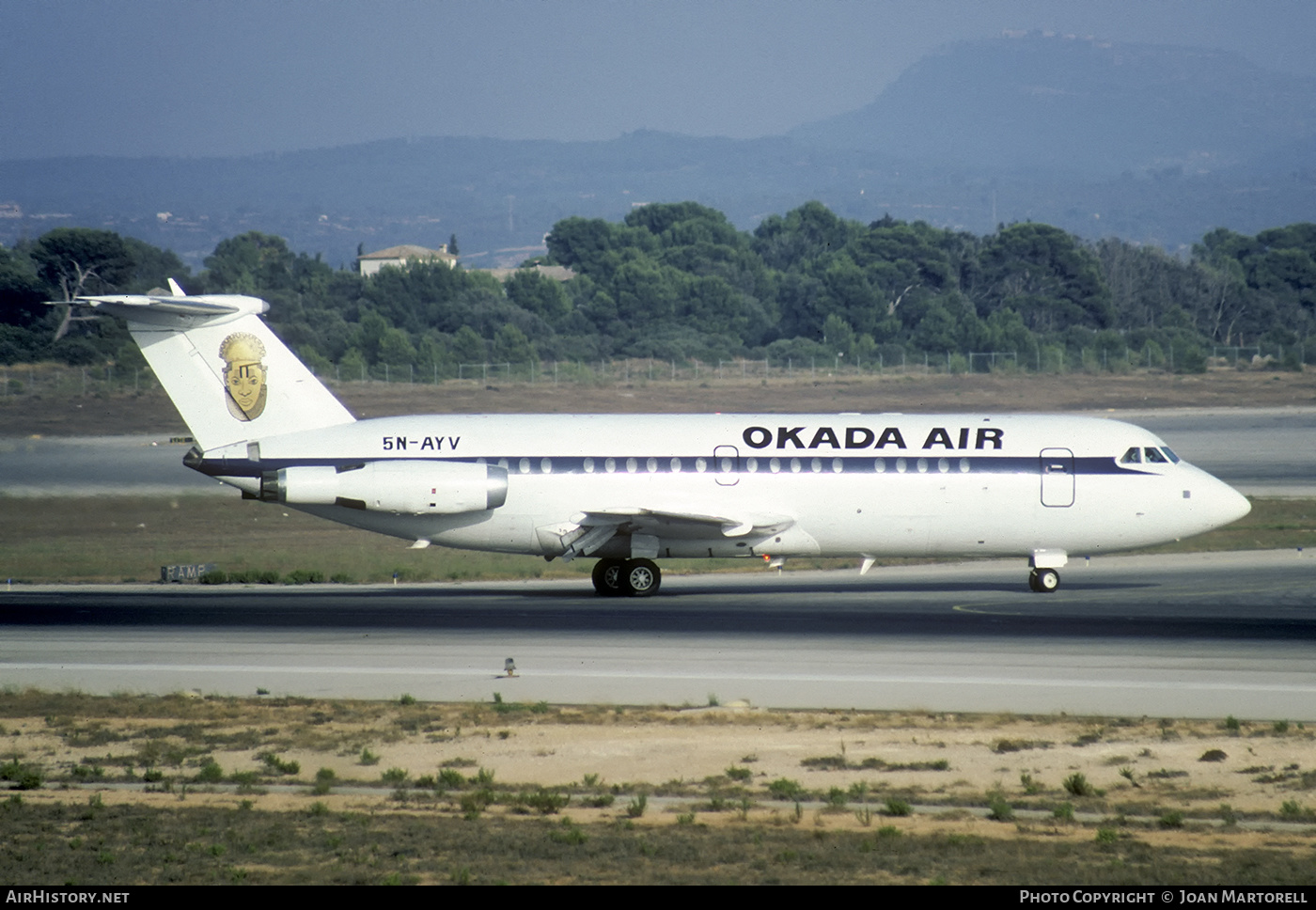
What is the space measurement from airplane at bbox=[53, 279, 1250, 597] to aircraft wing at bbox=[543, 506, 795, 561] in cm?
4

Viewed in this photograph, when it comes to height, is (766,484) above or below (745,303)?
below

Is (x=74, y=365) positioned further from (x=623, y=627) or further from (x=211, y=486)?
(x=623, y=627)

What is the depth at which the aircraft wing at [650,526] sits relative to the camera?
2823 cm

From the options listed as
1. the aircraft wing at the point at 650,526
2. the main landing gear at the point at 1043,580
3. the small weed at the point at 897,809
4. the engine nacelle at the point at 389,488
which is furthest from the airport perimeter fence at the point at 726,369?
the small weed at the point at 897,809

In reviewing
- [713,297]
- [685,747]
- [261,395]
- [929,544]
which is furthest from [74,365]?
[685,747]

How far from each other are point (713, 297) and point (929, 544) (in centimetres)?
10422

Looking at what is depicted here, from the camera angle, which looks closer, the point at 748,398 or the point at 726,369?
the point at 748,398

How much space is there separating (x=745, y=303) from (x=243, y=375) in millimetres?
110354

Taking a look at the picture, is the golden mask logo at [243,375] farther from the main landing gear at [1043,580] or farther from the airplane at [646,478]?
the main landing gear at [1043,580]

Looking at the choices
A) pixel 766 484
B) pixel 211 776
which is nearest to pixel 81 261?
pixel 766 484

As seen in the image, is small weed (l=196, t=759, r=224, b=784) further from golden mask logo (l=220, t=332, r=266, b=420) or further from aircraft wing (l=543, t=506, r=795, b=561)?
golden mask logo (l=220, t=332, r=266, b=420)

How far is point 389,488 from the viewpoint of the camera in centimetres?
2819

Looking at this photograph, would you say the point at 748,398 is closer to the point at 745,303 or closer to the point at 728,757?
the point at 745,303

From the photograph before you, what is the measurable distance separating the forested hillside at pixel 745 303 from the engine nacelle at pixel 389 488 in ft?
200
